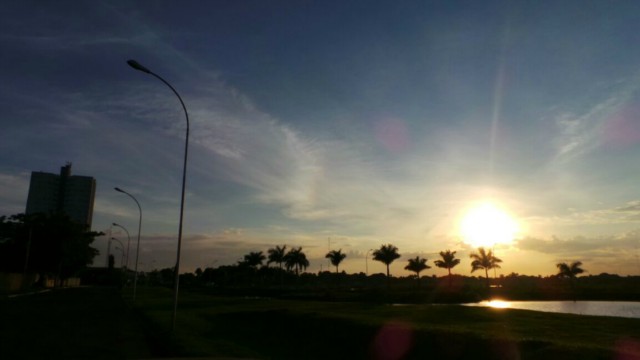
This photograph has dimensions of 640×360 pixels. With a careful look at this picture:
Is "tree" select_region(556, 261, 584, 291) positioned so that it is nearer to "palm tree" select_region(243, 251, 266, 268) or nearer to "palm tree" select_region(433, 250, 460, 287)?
"palm tree" select_region(433, 250, 460, 287)

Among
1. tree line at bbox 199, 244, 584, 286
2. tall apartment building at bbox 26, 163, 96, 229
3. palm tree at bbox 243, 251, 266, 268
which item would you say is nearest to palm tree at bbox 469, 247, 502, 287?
tree line at bbox 199, 244, 584, 286

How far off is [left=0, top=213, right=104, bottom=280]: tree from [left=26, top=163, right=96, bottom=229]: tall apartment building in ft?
307

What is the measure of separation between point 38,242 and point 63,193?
110914mm

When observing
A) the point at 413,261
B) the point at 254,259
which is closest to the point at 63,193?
the point at 254,259

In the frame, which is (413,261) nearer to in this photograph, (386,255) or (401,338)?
(386,255)

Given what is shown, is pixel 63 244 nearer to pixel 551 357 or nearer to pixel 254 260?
pixel 254 260

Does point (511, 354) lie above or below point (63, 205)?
below

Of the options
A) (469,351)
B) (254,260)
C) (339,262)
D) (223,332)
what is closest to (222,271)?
(254,260)

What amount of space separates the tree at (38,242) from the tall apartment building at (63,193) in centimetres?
9372

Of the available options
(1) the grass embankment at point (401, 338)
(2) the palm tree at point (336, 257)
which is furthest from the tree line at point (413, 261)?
(1) the grass embankment at point (401, 338)

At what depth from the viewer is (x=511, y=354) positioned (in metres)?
14.3

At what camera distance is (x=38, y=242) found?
84.2 metres

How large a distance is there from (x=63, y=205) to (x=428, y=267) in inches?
5732

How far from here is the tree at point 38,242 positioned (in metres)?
84.2
